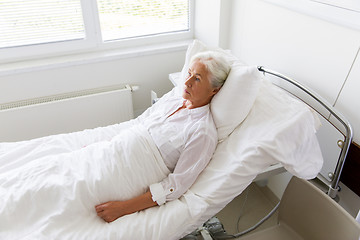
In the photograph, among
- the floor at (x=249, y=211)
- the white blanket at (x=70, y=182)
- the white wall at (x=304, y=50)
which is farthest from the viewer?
the floor at (x=249, y=211)

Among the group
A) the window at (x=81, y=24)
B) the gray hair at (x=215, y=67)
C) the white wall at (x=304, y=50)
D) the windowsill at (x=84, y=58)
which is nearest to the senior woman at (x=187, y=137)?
the gray hair at (x=215, y=67)

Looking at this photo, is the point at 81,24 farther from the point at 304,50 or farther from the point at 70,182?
the point at 304,50

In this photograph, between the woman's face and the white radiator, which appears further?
the white radiator

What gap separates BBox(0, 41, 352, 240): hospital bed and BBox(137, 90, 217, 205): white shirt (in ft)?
0.14

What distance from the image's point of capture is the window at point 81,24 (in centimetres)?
209

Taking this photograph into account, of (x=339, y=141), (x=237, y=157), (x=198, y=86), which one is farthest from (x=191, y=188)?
(x=339, y=141)

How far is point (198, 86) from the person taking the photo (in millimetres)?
1439

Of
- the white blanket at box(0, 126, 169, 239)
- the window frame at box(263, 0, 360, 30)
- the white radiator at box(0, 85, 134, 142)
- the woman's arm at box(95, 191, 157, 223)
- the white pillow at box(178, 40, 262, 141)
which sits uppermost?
the window frame at box(263, 0, 360, 30)

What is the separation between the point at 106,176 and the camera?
132 centimetres

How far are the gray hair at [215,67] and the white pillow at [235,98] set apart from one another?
3 centimetres

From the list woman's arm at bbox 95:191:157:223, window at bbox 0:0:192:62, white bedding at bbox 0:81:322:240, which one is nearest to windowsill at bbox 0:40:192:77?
window at bbox 0:0:192:62

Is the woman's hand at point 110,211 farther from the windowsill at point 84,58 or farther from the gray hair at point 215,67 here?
the windowsill at point 84,58

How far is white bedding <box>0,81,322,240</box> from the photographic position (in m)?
1.19

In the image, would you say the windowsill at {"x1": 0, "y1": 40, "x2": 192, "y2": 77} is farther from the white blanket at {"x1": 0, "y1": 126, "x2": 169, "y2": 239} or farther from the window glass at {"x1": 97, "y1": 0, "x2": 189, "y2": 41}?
the white blanket at {"x1": 0, "y1": 126, "x2": 169, "y2": 239}
